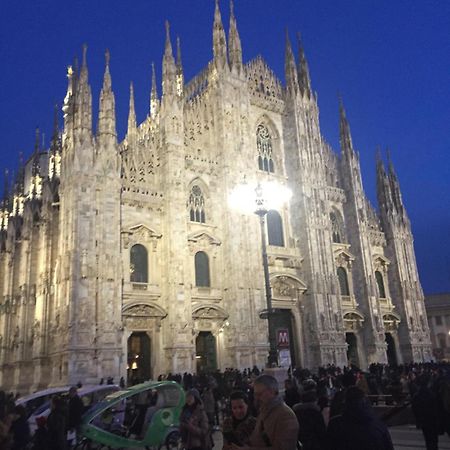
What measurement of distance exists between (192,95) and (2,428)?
34.9 metres

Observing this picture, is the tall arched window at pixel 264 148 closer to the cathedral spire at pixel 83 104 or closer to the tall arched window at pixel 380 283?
the tall arched window at pixel 380 283

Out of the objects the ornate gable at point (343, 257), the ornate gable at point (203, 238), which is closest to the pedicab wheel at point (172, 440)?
the ornate gable at point (203, 238)

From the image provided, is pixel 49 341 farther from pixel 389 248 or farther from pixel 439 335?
pixel 439 335

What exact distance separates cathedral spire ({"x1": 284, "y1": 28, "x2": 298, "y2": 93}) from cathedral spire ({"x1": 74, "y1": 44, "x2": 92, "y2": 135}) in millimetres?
17137

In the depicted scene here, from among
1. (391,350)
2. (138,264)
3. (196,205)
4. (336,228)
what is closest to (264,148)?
(336,228)

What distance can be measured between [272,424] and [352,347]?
3455 centimetres

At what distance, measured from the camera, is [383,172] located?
144 ft

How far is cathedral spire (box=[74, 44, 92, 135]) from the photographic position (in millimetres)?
27328

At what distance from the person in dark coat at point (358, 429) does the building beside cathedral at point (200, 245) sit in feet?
43.7

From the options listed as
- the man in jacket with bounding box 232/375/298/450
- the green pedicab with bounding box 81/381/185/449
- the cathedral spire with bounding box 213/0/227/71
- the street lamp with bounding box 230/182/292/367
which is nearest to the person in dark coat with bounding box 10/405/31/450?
the green pedicab with bounding box 81/381/185/449

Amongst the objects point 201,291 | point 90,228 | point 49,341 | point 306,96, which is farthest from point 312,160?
point 49,341

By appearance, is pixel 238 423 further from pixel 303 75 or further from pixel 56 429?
pixel 303 75

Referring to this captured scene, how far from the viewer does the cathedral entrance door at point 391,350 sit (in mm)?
38781

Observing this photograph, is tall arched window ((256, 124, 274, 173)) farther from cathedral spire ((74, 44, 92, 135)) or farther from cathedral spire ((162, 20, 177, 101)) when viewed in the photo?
cathedral spire ((74, 44, 92, 135))
